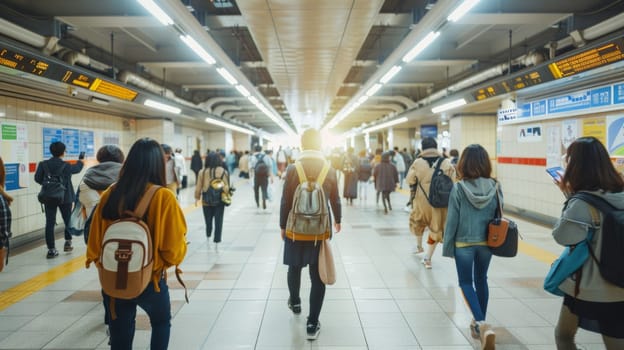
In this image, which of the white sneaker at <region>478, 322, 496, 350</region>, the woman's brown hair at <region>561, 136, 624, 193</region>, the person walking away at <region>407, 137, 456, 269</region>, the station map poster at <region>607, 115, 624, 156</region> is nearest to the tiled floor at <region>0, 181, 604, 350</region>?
the white sneaker at <region>478, 322, 496, 350</region>

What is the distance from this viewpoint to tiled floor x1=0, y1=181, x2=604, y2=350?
2.97 metres

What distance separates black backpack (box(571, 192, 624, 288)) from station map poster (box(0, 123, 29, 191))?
7.68 metres

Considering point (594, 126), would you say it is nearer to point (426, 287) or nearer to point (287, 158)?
point (426, 287)

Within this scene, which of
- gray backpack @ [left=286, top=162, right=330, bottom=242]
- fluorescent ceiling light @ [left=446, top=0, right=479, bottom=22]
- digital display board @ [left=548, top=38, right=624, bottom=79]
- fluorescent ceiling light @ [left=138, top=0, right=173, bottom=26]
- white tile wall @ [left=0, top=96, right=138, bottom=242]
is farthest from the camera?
white tile wall @ [left=0, top=96, right=138, bottom=242]

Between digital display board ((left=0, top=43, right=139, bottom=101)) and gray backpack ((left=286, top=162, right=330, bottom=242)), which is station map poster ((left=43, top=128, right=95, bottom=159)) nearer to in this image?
digital display board ((left=0, top=43, right=139, bottom=101))

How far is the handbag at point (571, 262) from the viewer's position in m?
1.96

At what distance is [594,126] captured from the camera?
621cm

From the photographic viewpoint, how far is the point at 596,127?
6164mm

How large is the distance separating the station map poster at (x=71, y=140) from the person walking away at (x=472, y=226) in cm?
758

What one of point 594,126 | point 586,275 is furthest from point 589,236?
point 594,126

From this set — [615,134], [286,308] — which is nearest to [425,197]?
[286,308]

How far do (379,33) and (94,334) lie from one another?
7317 mm

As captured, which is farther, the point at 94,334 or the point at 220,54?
the point at 220,54

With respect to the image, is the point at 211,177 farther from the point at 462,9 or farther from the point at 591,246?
the point at 591,246
